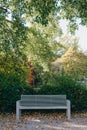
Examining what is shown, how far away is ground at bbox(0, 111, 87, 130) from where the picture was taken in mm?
9711

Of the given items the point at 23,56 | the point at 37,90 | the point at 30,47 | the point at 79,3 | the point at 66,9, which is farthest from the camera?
the point at 30,47

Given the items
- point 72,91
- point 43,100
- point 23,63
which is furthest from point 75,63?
point 43,100

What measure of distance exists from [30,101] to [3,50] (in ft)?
7.61

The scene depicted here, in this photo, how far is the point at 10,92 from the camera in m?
12.3

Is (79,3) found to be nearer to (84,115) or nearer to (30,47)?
(84,115)

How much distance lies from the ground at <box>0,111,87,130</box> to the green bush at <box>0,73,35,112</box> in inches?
14.6

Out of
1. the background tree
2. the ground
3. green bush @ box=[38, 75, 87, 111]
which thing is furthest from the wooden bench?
the background tree

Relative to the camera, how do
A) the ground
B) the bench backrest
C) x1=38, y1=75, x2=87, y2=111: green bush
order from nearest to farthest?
the ground < the bench backrest < x1=38, y1=75, x2=87, y2=111: green bush

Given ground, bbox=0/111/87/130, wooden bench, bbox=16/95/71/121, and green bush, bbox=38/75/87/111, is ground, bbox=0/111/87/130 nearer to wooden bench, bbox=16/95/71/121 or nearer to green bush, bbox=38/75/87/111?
wooden bench, bbox=16/95/71/121

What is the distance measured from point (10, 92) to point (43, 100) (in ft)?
4.21

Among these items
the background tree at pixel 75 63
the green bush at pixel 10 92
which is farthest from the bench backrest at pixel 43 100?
the background tree at pixel 75 63

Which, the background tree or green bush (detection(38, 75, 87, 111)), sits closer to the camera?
green bush (detection(38, 75, 87, 111))

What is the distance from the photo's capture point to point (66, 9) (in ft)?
37.2

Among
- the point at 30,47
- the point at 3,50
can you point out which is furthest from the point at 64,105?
the point at 30,47
